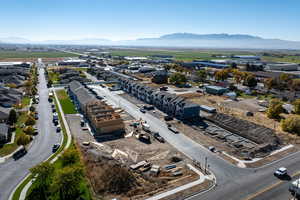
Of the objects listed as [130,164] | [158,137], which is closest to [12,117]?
[130,164]

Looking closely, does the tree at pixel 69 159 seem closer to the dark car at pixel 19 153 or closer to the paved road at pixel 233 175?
the dark car at pixel 19 153

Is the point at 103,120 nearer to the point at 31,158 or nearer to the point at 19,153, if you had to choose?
the point at 31,158

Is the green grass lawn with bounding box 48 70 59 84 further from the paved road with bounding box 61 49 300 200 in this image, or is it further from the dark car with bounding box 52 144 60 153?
the paved road with bounding box 61 49 300 200

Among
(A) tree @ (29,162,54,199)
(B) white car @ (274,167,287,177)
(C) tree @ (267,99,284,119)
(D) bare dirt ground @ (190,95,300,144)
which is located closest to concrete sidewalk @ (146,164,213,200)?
(B) white car @ (274,167,287,177)

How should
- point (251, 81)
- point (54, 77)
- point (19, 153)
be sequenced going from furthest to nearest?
point (54, 77) → point (251, 81) → point (19, 153)

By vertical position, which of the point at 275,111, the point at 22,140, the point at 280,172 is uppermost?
the point at 275,111

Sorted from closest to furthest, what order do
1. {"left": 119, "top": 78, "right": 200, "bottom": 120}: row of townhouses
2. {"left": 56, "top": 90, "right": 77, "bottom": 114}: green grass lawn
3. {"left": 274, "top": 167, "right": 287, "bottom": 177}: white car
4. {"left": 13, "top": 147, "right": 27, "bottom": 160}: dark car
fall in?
{"left": 274, "top": 167, "right": 287, "bottom": 177}: white car → {"left": 13, "top": 147, "right": 27, "bottom": 160}: dark car → {"left": 119, "top": 78, "right": 200, "bottom": 120}: row of townhouses → {"left": 56, "top": 90, "right": 77, "bottom": 114}: green grass lawn
